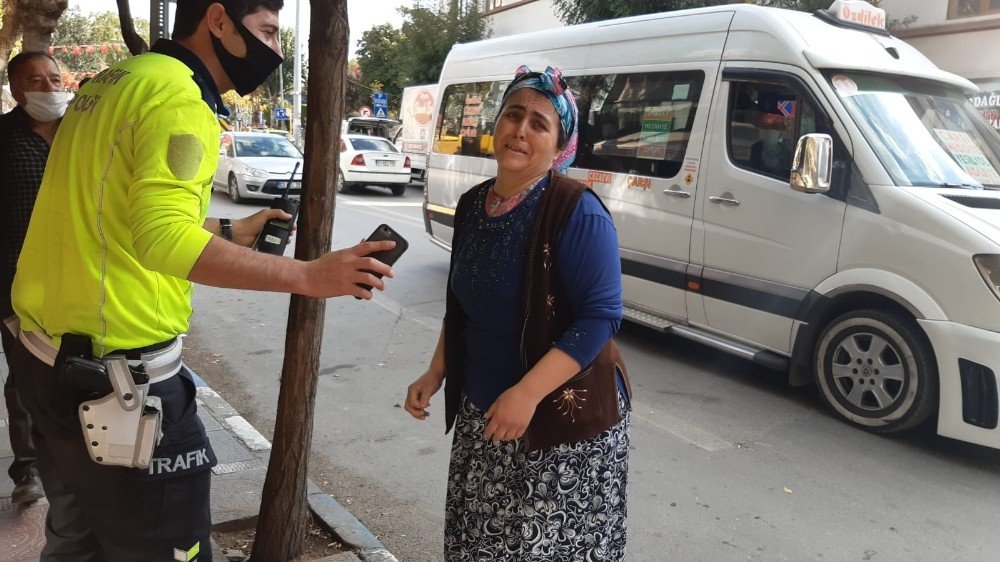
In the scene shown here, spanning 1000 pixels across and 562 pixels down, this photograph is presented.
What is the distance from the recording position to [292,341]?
2.93 meters

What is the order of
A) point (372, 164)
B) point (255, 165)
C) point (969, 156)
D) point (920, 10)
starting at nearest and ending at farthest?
point (969, 156)
point (920, 10)
point (255, 165)
point (372, 164)

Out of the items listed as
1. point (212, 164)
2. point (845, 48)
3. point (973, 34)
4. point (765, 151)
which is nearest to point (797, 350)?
point (765, 151)

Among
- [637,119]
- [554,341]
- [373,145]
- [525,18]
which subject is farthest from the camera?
[525,18]

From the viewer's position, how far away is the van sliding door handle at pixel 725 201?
18.6 ft

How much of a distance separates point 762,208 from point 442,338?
3675mm

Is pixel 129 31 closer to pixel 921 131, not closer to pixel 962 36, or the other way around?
pixel 921 131

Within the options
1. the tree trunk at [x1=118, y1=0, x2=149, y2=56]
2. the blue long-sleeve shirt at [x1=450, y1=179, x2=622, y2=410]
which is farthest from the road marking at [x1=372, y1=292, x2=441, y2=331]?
the blue long-sleeve shirt at [x1=450, y1=179, x2=622, y2=410]

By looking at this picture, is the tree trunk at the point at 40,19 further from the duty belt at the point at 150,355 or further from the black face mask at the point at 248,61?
the duty belt at the point at 150,355

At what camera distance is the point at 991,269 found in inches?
169

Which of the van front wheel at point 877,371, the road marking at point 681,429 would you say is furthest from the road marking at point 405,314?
the van front wheel at point 877,371

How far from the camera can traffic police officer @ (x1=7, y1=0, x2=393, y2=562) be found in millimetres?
1646

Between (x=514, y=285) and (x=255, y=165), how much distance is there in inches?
624

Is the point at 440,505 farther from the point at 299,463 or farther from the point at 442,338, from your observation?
the point at 442,338

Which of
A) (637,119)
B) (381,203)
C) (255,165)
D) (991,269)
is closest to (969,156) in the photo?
(991,269)
